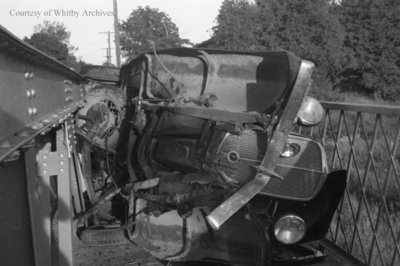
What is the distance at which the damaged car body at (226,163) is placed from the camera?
9.19 feet

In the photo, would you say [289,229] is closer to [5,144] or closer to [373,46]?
[5,144]

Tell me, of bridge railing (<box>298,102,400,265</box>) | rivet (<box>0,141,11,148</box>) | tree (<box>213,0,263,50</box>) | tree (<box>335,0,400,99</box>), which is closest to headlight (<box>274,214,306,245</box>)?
bridge railing (<box>298,102,400,265</box>)

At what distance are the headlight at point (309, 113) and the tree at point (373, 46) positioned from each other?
3143cm

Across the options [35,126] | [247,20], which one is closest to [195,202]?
[35,126]

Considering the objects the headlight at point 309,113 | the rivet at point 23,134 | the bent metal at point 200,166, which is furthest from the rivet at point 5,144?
the headlight at point 309,113

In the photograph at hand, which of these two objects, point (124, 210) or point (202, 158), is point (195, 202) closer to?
point (202, 158)

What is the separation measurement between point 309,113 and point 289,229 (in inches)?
37.2

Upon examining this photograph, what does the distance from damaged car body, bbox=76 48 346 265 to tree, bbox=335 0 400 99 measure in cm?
3149

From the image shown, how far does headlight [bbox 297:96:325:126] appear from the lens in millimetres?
3178

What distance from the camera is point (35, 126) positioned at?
1.55 metres

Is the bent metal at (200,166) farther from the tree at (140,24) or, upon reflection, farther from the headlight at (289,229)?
the tree at (140,24)

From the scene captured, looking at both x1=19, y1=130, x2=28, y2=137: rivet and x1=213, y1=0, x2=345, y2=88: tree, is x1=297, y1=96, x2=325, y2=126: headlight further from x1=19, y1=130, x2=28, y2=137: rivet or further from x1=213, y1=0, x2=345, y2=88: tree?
x1=213, y1=0, x2=345, y2=88: tree

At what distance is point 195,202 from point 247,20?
1079 inches

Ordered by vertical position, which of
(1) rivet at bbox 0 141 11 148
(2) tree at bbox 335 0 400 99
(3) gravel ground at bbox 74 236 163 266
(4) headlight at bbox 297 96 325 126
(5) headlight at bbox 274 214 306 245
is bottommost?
(3) gravel ground at bbox 74 236 163 266
